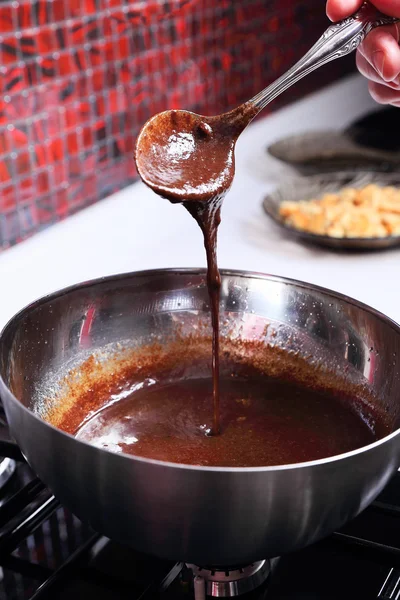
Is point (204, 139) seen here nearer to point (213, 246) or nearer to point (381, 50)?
point (213, 246)

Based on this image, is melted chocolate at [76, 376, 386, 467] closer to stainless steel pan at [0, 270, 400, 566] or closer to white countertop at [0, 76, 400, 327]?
stainless steel pan at [0, 270, 400, 566]

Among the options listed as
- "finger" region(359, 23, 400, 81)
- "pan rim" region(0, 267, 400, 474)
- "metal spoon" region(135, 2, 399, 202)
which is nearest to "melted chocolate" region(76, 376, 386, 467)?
"pan rim" region(0, 267, 400, 474)

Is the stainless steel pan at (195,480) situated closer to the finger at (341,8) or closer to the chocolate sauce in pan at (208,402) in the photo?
the chocolate sauce in pan at (208,402)

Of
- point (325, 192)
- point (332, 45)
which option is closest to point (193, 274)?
point (332, 45)

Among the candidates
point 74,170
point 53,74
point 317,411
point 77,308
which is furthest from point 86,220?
point 317,411

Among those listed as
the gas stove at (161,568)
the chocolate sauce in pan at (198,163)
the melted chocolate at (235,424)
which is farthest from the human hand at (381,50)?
the gas stove at (161,568)

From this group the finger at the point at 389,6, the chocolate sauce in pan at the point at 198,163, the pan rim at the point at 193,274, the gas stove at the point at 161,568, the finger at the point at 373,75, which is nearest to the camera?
the pan rim at the point at 193,274
